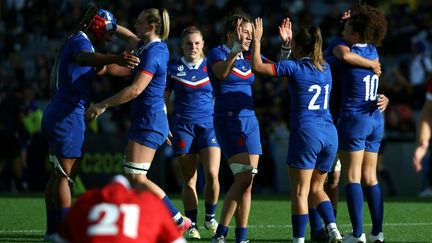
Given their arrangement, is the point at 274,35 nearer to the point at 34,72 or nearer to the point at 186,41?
the point at 34,72

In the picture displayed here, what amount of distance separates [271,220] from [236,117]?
3.44 m

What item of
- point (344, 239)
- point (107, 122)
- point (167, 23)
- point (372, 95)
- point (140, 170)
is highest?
point (167, 23)

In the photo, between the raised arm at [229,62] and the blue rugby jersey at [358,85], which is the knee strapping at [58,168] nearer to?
the raised arm at [229,62]

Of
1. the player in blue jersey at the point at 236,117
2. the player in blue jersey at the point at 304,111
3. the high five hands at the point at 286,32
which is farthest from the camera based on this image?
the player in blue jersey at the point at 236,117

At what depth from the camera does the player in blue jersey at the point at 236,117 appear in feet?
32.2

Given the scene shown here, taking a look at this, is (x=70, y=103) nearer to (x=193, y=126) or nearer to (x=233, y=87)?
(x=233, y=87)

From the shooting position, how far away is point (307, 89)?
31.5 ft

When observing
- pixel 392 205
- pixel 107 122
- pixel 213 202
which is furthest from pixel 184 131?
pixel 107 122

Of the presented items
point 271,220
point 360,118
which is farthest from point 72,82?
point 271,220

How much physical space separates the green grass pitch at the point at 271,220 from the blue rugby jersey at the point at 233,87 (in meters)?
1.41

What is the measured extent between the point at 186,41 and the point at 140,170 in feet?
8.06

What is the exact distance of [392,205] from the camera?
16266mm

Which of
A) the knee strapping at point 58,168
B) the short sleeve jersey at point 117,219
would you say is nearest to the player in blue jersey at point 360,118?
the knee strapping at point 58,168

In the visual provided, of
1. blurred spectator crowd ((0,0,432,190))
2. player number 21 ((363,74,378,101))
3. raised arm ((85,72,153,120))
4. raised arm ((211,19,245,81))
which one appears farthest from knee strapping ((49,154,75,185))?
blurred spectator crowd ((0,0,432,190))
